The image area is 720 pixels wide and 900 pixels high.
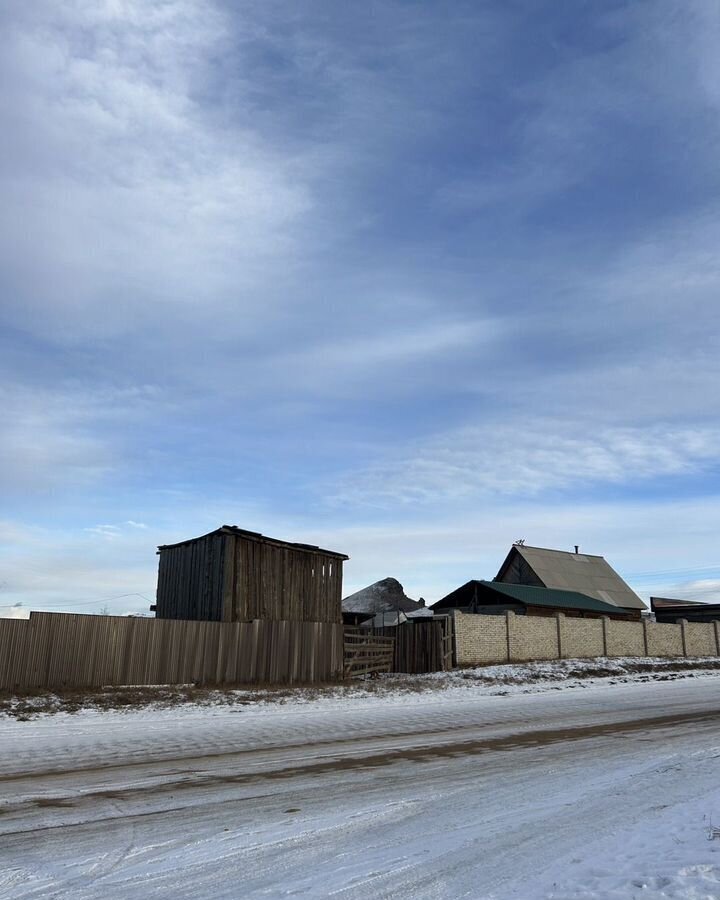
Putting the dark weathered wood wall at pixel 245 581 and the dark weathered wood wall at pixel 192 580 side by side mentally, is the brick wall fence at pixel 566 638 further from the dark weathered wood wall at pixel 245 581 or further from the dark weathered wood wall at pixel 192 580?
the dark weathered wood wall at pixel 192 580

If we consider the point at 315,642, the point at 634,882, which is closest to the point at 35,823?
the point at 634,882

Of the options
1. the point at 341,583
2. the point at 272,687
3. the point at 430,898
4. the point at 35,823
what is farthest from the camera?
the point at 341,583

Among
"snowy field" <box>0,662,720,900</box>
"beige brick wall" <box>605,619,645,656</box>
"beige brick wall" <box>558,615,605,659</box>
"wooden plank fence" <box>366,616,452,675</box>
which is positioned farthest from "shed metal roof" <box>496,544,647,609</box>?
"snowy field" <box>0,662,720,900</box>

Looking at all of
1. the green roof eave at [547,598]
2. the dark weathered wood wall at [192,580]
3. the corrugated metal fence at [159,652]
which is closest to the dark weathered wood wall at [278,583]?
the dark weathered wood wall at [192,580]

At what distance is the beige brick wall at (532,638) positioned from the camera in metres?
30.4

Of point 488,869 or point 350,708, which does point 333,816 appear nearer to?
point 488,869

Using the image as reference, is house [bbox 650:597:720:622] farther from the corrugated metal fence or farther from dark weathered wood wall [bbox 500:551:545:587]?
the corrugated metal fence

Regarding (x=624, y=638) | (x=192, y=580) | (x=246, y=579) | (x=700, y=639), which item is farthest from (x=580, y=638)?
(x=192, y=580)

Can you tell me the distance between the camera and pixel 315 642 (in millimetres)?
23156

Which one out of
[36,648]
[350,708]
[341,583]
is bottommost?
Result: [350,708]

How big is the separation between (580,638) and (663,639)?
7434mm

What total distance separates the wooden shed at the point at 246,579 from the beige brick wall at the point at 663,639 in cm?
1983

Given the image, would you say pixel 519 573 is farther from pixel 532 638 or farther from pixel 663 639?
pixel 532 638

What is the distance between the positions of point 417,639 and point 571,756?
17445mm
